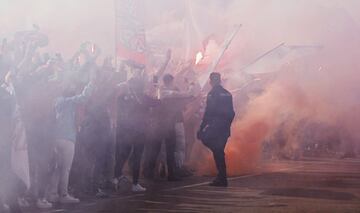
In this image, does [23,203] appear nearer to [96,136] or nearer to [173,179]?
[96,136]

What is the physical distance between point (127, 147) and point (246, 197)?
1403mm

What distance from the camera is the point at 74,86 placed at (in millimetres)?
6375

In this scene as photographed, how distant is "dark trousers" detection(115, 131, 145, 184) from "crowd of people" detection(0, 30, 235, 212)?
0.4 inches

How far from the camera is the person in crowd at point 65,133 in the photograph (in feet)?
20.3

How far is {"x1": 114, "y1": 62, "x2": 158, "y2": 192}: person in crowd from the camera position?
7156 millimetres

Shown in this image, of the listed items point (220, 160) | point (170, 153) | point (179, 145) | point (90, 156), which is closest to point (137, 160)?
point (90, 156)

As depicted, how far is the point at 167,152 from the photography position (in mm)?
8141

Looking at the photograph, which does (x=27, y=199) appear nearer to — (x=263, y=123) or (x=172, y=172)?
(x=172, y=172)

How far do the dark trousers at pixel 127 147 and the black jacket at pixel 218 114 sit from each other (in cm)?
74

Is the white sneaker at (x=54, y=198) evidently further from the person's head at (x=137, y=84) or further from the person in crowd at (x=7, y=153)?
the person's head at (x=137, y=84)

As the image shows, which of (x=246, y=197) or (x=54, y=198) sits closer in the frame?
(x=54, y=198)

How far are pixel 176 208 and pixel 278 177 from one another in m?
2.98

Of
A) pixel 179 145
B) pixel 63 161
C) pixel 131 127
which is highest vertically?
pixel 131 127

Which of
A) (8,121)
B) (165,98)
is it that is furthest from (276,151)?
(8,121)
